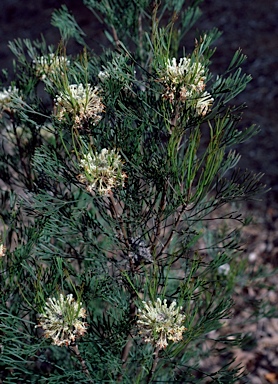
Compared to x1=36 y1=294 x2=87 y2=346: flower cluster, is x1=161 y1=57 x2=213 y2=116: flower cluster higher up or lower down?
higher up

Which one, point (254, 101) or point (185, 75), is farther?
point (254, 101)

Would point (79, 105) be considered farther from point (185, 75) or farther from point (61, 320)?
point (61, 320)

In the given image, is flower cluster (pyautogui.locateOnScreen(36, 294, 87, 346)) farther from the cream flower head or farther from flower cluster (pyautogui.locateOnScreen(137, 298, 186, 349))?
the cream flower head

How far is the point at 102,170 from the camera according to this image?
895 millimetres

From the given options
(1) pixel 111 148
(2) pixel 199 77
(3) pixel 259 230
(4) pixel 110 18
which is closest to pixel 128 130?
(1) pixel 111 148

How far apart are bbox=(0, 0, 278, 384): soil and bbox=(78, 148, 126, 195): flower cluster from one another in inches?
14.9

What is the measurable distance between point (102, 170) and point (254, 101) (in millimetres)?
2836

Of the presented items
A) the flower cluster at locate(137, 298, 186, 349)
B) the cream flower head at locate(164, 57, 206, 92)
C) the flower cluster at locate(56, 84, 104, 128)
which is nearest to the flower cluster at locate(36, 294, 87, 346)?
the flower cluster at locate(137, 298, 186, 349)

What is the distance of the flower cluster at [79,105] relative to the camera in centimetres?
90

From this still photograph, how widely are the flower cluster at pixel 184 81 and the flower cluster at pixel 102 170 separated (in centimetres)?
14

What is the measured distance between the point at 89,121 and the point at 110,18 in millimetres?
666

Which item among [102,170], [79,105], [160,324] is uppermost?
[79,105]

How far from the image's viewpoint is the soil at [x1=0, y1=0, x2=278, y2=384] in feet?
7.21

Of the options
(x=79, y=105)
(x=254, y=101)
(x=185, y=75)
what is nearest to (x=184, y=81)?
(x=185, y=75)
